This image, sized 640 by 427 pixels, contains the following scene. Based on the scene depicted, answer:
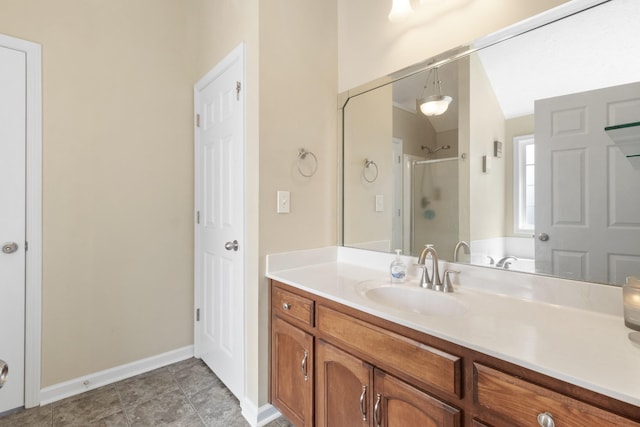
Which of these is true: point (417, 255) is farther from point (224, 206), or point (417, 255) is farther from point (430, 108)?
point (224, 206)

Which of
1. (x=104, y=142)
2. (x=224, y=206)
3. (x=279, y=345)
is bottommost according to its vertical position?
(x=279, y=345)

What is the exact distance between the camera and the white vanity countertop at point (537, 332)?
26.1 inches

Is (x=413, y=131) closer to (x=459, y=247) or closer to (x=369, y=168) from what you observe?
(x=369, y=168)

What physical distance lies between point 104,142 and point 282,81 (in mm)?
1302

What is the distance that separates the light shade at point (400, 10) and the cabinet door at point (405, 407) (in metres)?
1.72

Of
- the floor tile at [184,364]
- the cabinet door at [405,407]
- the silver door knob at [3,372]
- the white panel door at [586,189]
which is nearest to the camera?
the silver door knob at [3,372]

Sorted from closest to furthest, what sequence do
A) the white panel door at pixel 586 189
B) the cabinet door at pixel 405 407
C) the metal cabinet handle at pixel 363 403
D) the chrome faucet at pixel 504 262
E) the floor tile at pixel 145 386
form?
the cabinet door at pixel 405 407 → the white panel door at pixel 586 189 → the metal cabinet handle at pixel 363 403 → the chrome faucet at pixel 504 262 → the floor tile at pixel 145 386

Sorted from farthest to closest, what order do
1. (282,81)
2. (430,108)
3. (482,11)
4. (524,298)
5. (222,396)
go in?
(222,396) → (282,81) → (430,108) → (482,11) → (524,298)

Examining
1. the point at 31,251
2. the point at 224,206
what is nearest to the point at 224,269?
the point at 224,206

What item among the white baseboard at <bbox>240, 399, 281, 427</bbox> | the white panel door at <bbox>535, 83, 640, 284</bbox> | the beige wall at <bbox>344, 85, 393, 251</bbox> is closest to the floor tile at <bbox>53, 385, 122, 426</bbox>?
the white baseboard at <bbox>240, 399, 281, 427</bbox>

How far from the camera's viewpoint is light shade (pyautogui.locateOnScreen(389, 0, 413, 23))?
1.56 metres

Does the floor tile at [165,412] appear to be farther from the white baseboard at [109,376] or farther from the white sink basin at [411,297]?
the white sink basin at [411,297]

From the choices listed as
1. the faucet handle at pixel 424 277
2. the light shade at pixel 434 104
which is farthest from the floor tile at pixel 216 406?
the light shade at pixel 434 104

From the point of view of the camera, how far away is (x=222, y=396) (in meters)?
1.87
